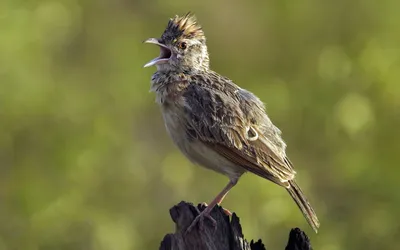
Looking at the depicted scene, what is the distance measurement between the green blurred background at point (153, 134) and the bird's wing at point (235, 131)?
303 centimetres

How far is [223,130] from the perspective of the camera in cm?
731

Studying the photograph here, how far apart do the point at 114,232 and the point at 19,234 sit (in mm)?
1062

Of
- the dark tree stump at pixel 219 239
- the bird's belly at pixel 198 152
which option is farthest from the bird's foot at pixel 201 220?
the bird's belly at pixel 198 152

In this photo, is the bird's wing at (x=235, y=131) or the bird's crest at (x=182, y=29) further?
the bird's crest at (x=182, y=29)

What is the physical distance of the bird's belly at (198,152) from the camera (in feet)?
23.9

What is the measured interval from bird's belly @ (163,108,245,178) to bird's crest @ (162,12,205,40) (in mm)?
866

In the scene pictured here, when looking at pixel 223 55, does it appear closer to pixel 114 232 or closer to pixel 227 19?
pixel 227 19

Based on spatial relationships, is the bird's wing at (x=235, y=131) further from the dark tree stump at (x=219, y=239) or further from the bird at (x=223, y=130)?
the dark tree stump at (x=219, y=239)

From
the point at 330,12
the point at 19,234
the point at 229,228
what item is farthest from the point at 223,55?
the point at 229,228

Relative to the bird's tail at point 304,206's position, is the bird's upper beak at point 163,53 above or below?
above

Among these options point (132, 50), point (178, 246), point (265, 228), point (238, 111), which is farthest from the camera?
point (132, 50)

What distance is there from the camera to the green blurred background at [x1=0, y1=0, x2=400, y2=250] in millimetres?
10805

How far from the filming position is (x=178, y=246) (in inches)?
242

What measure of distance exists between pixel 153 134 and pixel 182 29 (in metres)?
4.16
